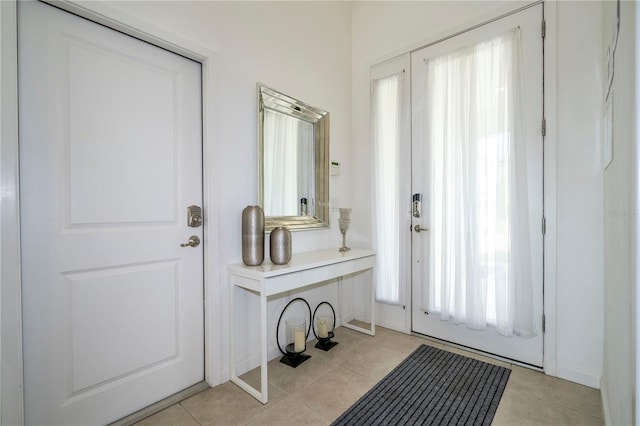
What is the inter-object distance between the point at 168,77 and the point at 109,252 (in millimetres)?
1030

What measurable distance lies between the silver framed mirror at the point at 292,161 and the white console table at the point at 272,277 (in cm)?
35

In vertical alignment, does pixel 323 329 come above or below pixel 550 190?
below

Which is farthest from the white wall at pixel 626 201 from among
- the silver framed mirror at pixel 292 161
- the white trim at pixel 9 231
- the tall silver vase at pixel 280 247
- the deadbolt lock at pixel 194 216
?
the white trim at pixel 9 231

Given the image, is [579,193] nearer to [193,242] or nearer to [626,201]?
[626,201]

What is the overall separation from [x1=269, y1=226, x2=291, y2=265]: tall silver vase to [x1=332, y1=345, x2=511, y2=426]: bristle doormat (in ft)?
3.08

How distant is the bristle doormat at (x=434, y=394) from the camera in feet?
5.23

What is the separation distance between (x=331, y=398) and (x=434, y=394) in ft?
2.02

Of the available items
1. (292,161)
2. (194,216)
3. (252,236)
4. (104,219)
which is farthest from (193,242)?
(292,161)

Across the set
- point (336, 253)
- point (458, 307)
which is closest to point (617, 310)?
point (458, 307)

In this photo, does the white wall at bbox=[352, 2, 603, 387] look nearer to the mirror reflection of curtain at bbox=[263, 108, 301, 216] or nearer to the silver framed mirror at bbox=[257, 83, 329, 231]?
the silver framed mirror at bbox=[257, 83, 329, 231]

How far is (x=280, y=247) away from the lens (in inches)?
78.2

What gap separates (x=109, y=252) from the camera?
5.03 feet

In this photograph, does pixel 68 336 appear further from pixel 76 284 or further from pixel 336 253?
pixel 336 253

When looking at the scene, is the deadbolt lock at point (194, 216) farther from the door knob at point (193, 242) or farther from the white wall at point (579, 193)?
the white wall at point (579, 193)
